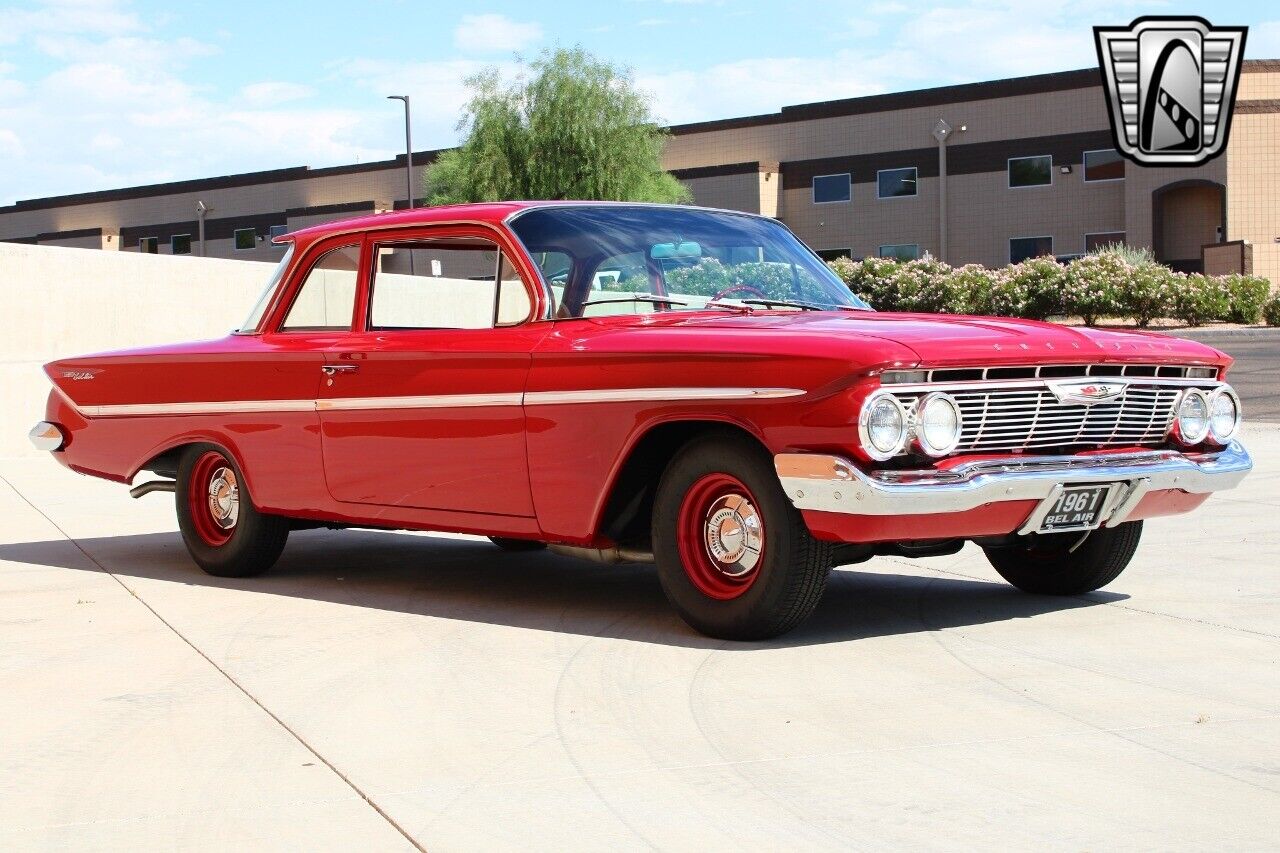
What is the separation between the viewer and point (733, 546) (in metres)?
6.12

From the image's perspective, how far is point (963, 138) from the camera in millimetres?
55906

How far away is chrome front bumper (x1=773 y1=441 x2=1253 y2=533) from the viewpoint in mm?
5609

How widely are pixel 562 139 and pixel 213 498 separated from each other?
5065 cm

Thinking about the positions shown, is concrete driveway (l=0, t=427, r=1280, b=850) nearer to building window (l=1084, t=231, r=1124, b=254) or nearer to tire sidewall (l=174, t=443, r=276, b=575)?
tire sidewall (l=174, t=443, r=276, b=575)

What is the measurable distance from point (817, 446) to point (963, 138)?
5205cm

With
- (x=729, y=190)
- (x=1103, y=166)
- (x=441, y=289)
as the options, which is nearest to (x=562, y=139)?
(x=729, y=190)

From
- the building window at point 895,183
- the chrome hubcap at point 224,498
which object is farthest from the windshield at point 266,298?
the building window at point 895,183

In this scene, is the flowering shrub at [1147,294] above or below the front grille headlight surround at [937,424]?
above

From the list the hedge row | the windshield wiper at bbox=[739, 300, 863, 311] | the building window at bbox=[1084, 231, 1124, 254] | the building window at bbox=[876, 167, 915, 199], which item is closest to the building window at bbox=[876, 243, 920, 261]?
the building window at bbox=[876, 167, 915, 199]

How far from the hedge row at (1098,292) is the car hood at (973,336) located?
105ft

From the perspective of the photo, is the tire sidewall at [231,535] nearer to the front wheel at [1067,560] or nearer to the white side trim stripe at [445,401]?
the white side trim stripe at [445,401]

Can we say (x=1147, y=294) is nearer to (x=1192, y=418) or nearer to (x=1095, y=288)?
(x=1095, y=288)

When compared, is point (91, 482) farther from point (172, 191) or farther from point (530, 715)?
point (172, 191)

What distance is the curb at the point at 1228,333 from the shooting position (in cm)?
3484
